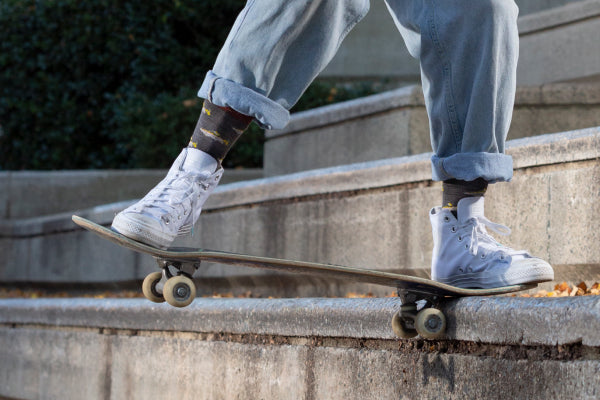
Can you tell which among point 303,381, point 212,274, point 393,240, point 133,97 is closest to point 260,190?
point 212,274

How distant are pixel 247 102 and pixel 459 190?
73 centimetres

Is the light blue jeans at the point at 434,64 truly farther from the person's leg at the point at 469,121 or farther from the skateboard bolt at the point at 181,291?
the skateboard bolt at the point at 181,291

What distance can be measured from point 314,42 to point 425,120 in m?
2.86

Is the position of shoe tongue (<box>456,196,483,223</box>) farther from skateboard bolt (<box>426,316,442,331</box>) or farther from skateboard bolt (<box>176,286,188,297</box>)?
skateboard bolt (<box>176,286,188,297</box>)

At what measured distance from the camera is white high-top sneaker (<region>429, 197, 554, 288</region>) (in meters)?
2.55

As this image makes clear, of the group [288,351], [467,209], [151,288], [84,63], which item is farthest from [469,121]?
[84,63]

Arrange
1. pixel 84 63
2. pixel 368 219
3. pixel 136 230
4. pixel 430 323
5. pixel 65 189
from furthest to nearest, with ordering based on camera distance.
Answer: pixel 84 63, pixel 65 189, pixel 368 219, pixel 136 230, pixel 430 323

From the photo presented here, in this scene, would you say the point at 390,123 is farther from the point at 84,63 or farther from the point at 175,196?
the point at 84,63

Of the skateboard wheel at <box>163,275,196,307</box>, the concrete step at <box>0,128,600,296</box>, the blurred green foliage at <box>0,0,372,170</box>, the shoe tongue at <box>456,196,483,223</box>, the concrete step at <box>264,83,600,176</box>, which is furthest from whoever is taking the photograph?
the blurred green foliage at <box>0,0,372,170</box>

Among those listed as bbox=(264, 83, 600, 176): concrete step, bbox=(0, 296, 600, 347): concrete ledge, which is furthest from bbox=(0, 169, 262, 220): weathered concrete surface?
bbox=(0, 296, 600, 347): concrete ledge

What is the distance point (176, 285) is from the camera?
101 inches

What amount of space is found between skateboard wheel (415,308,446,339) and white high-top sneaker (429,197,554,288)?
0.32 m

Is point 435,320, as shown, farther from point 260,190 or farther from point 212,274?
point 212,274

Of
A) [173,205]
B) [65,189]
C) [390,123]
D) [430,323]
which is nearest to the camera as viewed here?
[430,323]
